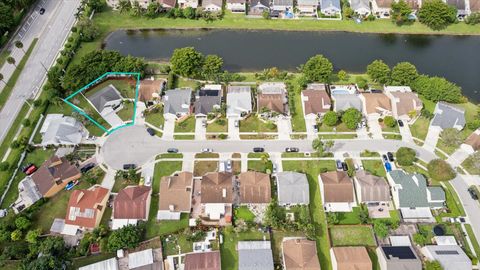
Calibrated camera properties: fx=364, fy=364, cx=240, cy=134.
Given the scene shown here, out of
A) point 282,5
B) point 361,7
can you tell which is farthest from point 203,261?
point 361,7

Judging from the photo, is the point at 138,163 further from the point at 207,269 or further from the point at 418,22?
the point at 418,22

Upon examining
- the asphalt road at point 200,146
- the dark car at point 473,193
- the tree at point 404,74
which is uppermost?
the tree at point 404,74

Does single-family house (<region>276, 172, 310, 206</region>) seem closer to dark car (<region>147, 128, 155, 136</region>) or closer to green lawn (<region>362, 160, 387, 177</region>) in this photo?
green lawn (<region>362, 160, 387, 177</region>)

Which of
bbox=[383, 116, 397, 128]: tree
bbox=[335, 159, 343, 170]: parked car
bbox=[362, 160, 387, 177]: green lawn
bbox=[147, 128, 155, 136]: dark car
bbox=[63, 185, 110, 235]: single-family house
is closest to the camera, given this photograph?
bbox=[63, 185, 110, 235]: single-family house

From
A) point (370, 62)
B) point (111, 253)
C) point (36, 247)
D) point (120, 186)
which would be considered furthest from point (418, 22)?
point (36, 247)

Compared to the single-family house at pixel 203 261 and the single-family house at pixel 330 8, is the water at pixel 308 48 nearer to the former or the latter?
the single-family house at pixel 330 8

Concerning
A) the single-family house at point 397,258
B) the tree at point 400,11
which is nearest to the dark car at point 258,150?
the single-family house at point 397,258

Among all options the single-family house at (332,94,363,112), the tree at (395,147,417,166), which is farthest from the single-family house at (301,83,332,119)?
the tree at (395,147,417,166)
